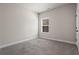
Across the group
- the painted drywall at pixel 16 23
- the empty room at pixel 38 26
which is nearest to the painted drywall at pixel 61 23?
the empty room at pixel 38 26

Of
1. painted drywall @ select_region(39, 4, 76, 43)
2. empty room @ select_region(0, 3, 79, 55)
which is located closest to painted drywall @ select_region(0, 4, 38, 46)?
empty room @ select_region(0, 3, 79, 55)

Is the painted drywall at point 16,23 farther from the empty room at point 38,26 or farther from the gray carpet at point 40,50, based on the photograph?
the gray carpet at point 40,50

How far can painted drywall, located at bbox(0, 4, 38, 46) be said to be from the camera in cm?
297

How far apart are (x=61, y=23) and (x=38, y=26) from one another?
1252mm

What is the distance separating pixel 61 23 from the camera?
368 centimetres

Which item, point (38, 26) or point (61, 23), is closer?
point (61, 23)

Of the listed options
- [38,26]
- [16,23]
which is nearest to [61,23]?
A: [38,26]

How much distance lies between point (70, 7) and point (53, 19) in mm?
1156

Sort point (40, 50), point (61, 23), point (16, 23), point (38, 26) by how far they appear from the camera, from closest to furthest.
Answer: point (40, 50), point (16, 23), point (61, 23), point (38, 26)

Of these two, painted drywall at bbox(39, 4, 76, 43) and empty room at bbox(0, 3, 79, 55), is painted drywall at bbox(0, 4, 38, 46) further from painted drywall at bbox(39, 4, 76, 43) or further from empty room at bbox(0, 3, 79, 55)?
painted drywall at bbox(39, 4, 76, 43)

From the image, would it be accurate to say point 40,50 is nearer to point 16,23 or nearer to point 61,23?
point 16,23

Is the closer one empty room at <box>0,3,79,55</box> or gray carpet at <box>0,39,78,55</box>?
gray carpet at <box>0,39,78,55</box>

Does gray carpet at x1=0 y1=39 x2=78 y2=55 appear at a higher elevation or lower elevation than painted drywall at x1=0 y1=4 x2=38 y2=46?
lower

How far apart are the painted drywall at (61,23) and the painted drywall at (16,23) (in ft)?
1.86
